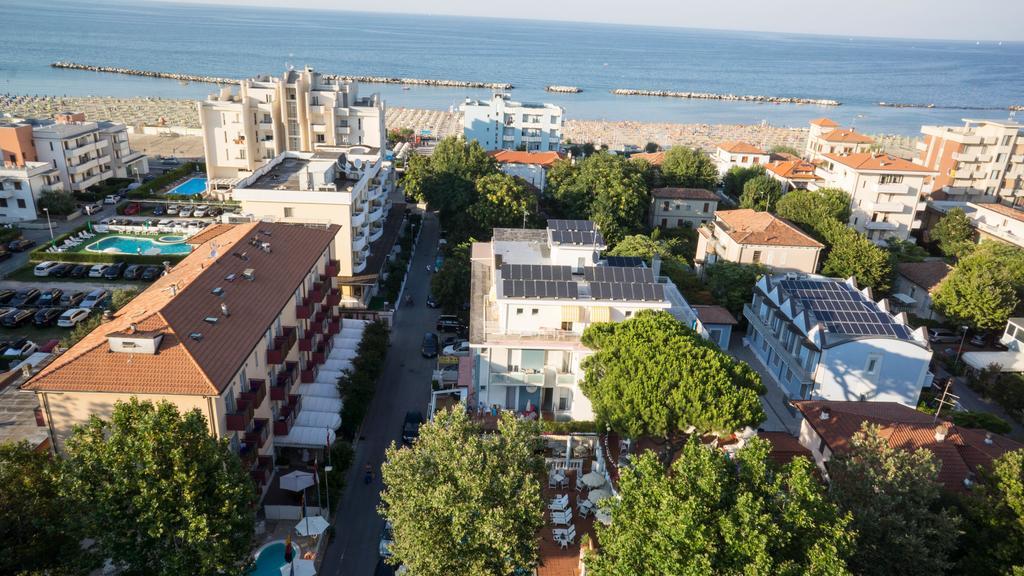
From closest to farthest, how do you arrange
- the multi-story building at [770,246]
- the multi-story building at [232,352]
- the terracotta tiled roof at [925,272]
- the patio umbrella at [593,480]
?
the multi-story building at [232,352] < the patio umbrella at [593,480] < the multi-story building at [770,246] < the terracotta tiled roof at [925,272]

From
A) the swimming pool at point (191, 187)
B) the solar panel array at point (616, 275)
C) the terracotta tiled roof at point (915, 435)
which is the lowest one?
the swimming pool at point (191, 187)

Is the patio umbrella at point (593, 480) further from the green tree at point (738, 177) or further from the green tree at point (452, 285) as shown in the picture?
the green tree at point (738, 177)

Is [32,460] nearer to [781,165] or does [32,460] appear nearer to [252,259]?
[252,259]

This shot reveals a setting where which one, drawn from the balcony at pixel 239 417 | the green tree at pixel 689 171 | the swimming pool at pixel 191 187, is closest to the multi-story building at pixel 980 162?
the green tree at pixel 689 171

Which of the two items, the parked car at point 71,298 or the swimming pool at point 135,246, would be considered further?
the swimming pool at point 135,246

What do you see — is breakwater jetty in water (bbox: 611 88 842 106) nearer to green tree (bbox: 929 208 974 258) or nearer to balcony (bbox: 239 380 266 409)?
green tree (bbox: 929 208 974 258)

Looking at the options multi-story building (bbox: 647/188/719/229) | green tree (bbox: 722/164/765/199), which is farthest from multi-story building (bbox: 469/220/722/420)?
green tree (bbox: 722/164/765/199)

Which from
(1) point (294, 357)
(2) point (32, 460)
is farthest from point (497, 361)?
(2) point (32, 460)
